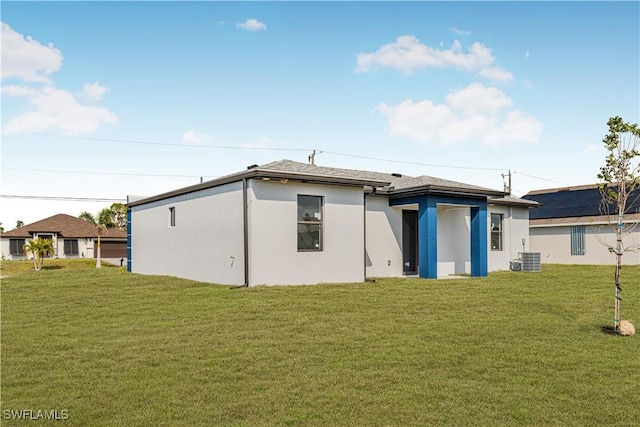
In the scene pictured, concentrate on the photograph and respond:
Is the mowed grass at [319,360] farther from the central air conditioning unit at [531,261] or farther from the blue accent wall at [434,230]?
the central air conditioning unit at [531,261]

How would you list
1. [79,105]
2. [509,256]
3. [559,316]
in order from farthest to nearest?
1. [509,256]
2. [79,105]
3. [559,316]

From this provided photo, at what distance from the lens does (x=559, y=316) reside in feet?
31.4

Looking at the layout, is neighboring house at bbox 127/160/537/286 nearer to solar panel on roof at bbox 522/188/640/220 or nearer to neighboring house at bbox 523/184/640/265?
neighboring house at bbox 523/184/640/265

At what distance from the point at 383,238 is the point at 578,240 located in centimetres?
1644

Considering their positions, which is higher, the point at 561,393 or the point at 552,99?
the point at 552,99

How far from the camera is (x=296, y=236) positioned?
45.4 ft

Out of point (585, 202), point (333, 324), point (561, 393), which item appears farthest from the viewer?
point (585, 202)

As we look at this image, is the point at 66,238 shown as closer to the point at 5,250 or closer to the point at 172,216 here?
the point at 5,250

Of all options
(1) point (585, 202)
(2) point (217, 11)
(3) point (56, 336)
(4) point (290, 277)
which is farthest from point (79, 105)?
(1) point (585, 202)

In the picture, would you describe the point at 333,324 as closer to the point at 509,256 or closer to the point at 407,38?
the point at 407,38

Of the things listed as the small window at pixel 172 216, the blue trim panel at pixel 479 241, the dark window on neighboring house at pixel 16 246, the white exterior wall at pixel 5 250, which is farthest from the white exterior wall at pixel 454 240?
the white exterior wall at pixel 5 250

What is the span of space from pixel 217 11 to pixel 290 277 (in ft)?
26.9

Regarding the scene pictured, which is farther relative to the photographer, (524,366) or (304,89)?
(304,89)

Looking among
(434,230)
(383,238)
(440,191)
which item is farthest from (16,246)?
(440,191)
